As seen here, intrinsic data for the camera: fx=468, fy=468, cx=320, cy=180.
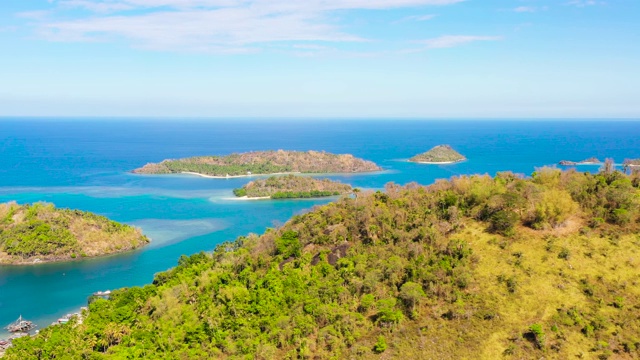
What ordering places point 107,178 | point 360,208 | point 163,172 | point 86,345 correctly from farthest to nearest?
1. point 163,172
2. point 107,178
3. point 360,208
4. point 86,345

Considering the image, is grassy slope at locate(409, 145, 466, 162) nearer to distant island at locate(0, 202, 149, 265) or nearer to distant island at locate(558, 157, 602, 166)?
distant island at locate(558, 157, 602, 166)

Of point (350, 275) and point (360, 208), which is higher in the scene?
point (360, 208)

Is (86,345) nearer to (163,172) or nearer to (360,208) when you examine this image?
(360,208)

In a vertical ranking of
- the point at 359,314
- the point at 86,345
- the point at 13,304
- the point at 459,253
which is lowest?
the point at 13,304

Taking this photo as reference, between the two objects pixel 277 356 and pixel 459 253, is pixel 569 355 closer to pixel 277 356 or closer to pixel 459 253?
pixel 459 253

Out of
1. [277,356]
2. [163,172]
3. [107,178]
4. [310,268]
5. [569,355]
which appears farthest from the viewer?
[163,172]

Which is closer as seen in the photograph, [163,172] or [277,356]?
[277,356]

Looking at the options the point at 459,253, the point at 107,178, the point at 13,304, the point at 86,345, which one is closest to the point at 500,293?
the point at 459,253
